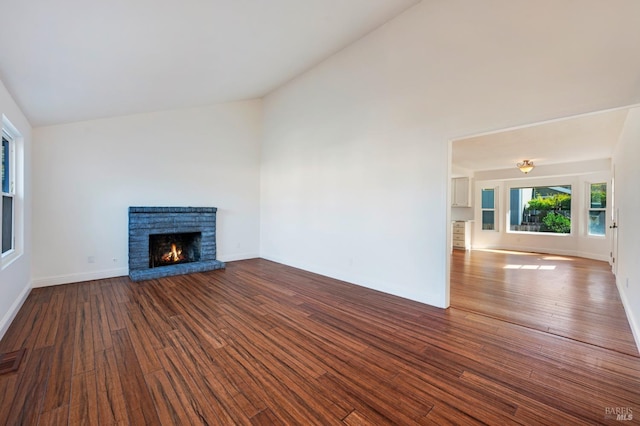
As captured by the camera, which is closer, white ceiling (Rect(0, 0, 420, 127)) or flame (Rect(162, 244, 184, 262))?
white ceiling (Rect(0, 0, 420, 127))

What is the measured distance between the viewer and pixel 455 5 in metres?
3.07

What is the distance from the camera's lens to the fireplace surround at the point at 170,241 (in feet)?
15.3

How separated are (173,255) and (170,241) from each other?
0.94 ft

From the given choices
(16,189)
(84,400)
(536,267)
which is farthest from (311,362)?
(536,267)

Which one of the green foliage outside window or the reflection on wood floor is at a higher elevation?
the green foliage outside window

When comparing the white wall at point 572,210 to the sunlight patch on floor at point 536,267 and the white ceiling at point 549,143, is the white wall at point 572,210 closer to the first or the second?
the white ceiling at point 549,143

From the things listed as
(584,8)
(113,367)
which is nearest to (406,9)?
(584,8)

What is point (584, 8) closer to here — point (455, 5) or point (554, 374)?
point (455, 5)

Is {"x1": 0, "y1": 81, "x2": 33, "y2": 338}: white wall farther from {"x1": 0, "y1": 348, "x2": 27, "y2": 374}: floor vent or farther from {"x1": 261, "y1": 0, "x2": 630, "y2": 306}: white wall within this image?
{"x1": 261, "y1": 0, "x2": 630, "y2": 306}: white wall

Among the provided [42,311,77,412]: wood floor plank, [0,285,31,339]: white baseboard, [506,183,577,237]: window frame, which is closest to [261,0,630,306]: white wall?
[42,311,77,412]: wood floor plank

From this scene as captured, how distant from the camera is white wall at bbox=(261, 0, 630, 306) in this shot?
8.17ft

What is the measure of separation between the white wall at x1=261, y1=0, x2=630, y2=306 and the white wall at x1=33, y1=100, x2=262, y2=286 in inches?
49.8

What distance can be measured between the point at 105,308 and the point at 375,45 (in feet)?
15.8

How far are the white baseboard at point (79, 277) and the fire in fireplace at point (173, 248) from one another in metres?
0.54
